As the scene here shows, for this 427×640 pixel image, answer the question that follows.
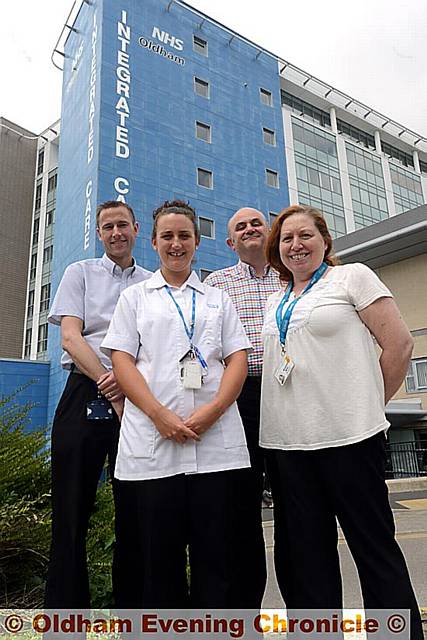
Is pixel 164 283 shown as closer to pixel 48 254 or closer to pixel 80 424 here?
pixel 80 424

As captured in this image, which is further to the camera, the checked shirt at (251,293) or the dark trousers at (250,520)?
the checked shirt at (251,293)

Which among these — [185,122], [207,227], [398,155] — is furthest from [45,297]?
[398,155]

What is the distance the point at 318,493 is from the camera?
2137mm

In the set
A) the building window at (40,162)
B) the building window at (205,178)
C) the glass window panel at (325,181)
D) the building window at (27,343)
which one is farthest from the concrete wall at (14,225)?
the glass window panel at (325,181)

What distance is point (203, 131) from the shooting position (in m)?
25.1

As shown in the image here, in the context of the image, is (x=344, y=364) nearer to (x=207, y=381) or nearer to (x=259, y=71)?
(x=207, y=381)

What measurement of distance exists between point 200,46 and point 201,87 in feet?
8.67

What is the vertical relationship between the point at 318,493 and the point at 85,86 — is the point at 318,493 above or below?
below

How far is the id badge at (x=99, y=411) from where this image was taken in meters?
2.47

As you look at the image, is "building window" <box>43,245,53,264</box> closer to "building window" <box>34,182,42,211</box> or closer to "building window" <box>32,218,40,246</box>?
"building window" <box>32,218,40,246</box>

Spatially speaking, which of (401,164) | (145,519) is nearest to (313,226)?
(145,519)

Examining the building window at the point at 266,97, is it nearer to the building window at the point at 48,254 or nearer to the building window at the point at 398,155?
the building window at the point at 398,155

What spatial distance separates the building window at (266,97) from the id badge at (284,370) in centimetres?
2888

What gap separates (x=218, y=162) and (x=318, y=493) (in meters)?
24.2
